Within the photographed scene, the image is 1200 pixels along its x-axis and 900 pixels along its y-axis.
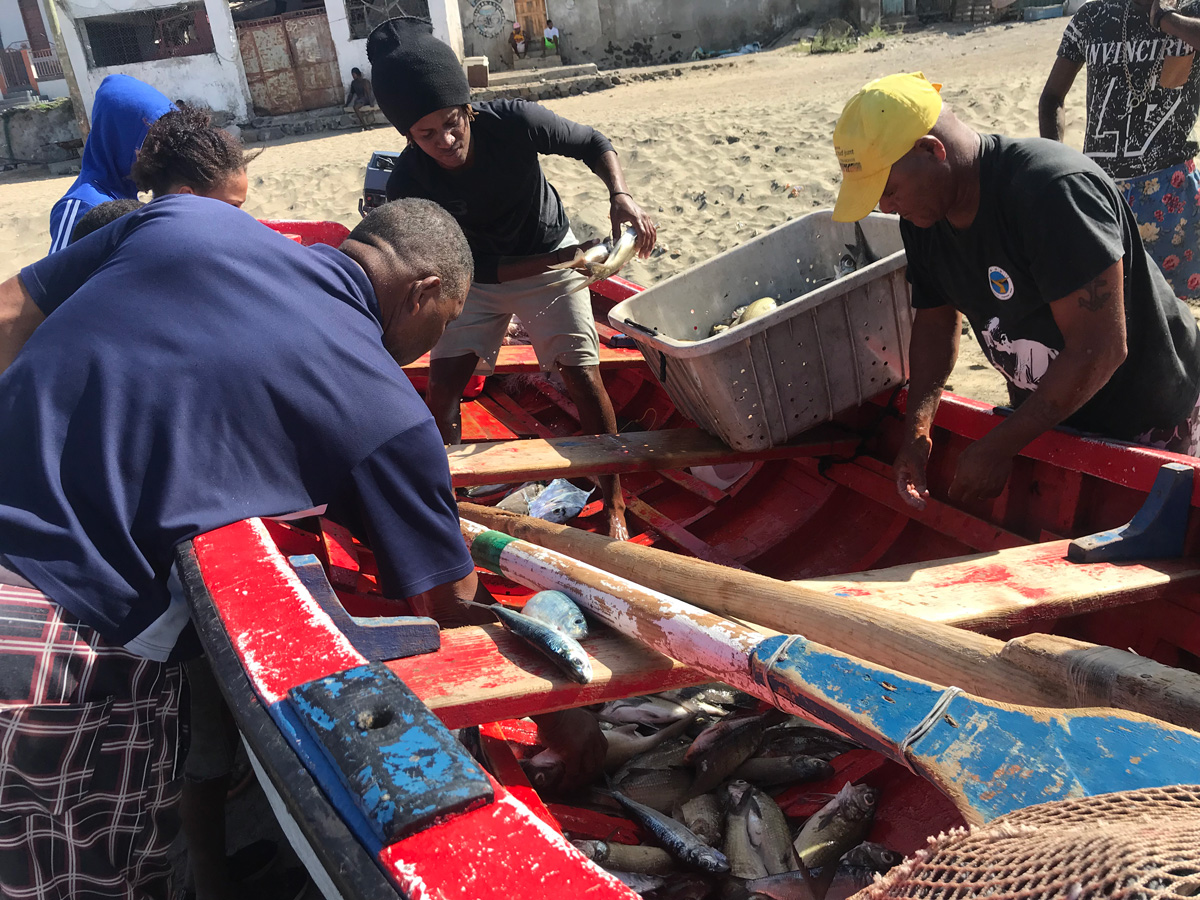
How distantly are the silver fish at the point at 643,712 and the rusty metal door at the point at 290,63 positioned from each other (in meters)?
20.2

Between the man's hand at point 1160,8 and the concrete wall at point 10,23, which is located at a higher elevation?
the concrete wall at point 10,23

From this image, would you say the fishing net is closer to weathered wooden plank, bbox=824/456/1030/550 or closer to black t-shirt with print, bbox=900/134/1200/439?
black t-shirt with print, bbox=900/134/1200/439

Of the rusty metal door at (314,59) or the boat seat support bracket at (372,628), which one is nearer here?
the boat seat support bracket at (372,628)

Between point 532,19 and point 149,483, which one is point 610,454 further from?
point 532,19

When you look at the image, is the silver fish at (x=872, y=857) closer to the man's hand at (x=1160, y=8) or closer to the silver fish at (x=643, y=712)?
the silver fish at (x=643, y=712)

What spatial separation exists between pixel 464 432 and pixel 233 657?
355 cm

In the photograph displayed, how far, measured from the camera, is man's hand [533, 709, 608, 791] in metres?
2.31

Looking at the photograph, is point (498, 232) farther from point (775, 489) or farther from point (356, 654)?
point (356, 654)

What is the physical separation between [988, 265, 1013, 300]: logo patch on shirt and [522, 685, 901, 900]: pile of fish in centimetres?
131

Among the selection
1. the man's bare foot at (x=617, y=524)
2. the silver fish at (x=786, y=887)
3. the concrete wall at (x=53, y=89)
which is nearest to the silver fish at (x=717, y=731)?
the silver fish at (x=786, y=887)

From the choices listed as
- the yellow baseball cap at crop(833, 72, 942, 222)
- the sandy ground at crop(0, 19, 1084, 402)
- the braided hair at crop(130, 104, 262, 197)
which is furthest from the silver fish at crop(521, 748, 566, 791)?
the sandy ground at crop(0, 19, 1084, 402)

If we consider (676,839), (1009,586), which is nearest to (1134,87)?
(1009,586)

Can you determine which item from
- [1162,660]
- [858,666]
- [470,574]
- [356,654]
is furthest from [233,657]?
[1162,660]

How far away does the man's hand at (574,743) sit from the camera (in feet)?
7.58
